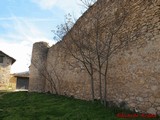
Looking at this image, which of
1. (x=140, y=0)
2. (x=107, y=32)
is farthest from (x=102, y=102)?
(x=140, y=0)

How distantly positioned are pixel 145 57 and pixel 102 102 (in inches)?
102

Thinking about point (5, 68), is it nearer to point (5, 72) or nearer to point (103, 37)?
point (5, 72)

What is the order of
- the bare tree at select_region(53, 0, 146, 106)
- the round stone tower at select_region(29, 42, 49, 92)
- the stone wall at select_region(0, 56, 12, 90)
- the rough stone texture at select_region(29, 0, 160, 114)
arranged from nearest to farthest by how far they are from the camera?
the rough stone texture at select_region(29, 0, 160, 114)
the bare tree at select_region(53, 0, 146, 106)
the round stone tower at select_region(29, 42, 49, 92)
the stone wall at select_region(0, 56, 12, 90)

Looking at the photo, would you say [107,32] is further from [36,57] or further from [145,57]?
[36,57]

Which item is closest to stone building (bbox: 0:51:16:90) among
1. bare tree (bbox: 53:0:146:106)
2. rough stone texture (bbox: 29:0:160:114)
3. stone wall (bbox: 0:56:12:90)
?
stone wall (bbox: 0:56:12:90)

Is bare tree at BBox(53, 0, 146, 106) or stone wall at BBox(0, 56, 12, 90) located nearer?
bare tree at BBox(53, 0, 146, 106)

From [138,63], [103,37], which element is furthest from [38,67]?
[138,63]

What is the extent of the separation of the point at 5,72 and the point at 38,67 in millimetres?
10592

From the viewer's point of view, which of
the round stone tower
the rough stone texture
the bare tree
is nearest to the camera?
the rough stone texture

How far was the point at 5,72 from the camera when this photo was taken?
28844 mm

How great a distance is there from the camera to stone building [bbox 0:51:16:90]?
28.5m

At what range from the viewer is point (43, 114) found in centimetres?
862

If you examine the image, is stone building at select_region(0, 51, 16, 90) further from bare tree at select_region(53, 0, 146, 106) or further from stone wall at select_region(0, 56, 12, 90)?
bare tree at select_region(53, 0, 146, 106)

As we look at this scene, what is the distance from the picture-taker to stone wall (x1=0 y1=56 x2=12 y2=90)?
28469mm
